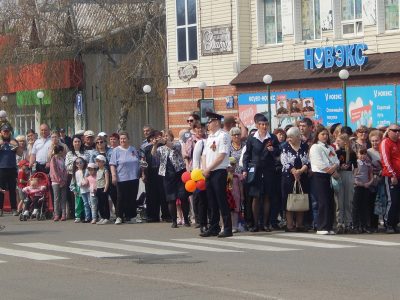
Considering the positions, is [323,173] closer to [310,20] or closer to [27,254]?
[27,254]

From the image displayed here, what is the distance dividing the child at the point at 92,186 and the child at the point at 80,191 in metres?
0.16

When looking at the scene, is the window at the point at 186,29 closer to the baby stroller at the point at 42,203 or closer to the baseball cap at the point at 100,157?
the baby stroller at the point at 42,203

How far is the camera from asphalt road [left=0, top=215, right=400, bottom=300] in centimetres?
1232

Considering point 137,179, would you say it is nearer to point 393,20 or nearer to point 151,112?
point 393,20

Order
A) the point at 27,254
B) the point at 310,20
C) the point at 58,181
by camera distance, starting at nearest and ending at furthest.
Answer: the point at 27,254 < the point at 58,181 < the point at 310,20

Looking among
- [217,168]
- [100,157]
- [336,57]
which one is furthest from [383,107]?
[217,168]

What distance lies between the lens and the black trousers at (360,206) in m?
19.6

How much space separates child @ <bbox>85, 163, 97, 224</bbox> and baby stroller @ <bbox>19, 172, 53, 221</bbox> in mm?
1937

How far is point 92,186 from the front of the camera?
2358cm

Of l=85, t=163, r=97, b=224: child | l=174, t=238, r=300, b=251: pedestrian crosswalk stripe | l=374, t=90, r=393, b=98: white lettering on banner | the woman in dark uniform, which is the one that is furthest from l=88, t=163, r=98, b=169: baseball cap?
l=374, t=90, r=393, b=98: white lettering on banner

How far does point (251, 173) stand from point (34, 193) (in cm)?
708

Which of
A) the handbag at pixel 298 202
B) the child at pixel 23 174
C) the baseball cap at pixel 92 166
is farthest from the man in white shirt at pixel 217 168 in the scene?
the child at pixel 23 174

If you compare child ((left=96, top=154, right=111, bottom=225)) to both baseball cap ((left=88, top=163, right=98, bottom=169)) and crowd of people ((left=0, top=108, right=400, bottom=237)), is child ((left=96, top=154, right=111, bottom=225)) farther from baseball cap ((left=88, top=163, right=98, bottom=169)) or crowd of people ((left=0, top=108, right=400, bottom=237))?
crowd of people ((left=0, top=108, right=400, bottom=237))

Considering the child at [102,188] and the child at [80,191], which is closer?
the child at [102,188]
